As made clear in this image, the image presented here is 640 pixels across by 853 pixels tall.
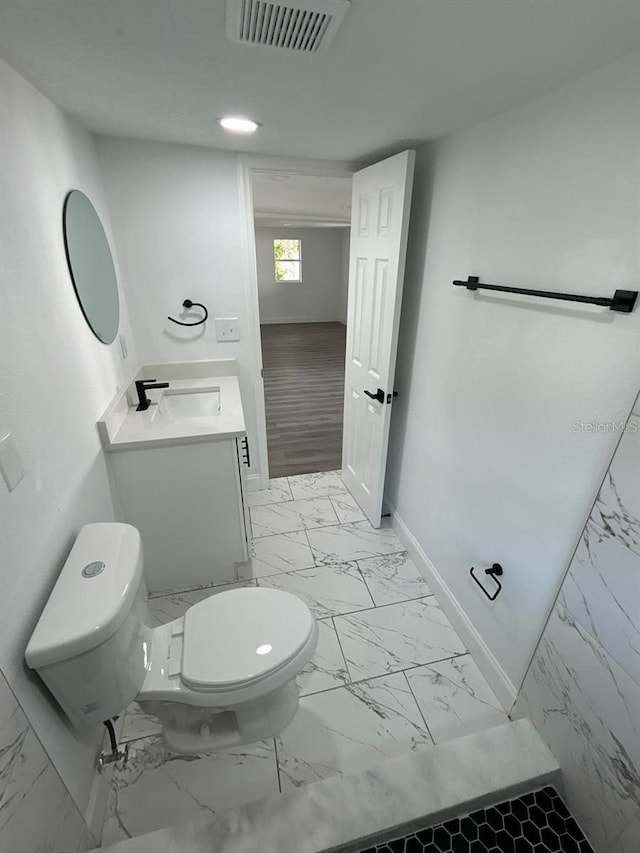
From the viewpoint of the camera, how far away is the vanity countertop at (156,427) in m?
1.56

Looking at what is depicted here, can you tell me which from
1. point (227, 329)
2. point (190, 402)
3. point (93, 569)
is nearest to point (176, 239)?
point (227, 329)

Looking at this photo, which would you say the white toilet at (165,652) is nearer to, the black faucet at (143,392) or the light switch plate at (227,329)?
the black faucet at (143,392)

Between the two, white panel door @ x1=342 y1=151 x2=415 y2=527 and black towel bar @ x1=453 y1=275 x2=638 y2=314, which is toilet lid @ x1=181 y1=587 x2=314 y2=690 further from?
black towel bar @ x1=453 y1=275 x2=638 y2=314

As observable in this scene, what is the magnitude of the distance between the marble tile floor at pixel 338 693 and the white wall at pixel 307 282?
23.1ft

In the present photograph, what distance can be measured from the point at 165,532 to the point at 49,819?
1.00m

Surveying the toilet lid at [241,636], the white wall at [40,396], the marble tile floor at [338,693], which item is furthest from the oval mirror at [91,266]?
the marble tile floor at [338,693]

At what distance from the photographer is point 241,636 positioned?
1.21 m

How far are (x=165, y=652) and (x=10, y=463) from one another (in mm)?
746

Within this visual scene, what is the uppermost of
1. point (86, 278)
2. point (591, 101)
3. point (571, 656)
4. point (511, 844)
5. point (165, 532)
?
point (591, 101)

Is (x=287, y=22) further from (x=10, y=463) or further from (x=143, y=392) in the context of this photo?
(x=143, y=392)

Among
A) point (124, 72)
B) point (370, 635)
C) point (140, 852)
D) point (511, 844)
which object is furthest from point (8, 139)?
point (511, 844)

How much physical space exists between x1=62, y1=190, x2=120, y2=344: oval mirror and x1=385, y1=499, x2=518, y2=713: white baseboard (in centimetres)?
184

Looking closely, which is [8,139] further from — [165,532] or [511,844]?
[511,844]

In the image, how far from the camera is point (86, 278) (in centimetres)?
148
